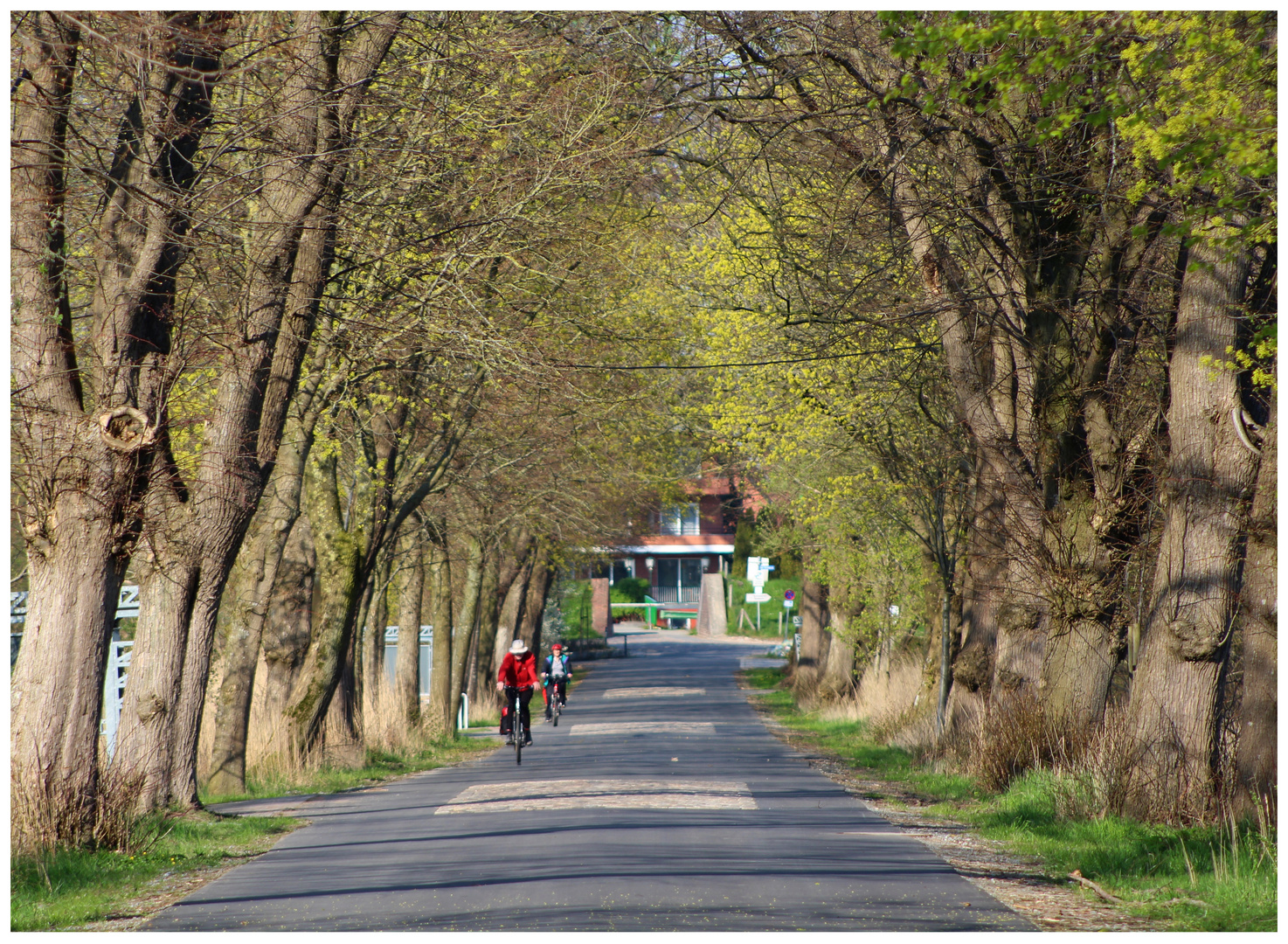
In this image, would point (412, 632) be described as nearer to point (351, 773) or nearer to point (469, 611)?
point (469, 611)

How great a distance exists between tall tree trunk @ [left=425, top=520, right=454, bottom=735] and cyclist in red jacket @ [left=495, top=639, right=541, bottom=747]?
12.2 feet

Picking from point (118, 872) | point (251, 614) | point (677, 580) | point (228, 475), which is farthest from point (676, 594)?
point (118, 872)

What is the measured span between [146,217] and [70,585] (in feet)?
9.67

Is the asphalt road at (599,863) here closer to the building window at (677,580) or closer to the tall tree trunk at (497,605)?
the tall tree trunk at (497,605)

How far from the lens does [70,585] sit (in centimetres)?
1056

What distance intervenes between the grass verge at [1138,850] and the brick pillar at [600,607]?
51907mm

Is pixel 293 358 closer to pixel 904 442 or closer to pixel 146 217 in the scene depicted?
pixel 146 217

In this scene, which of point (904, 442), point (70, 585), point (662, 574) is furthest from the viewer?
point (662, 574)

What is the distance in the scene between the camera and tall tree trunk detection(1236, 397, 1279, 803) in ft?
36.3

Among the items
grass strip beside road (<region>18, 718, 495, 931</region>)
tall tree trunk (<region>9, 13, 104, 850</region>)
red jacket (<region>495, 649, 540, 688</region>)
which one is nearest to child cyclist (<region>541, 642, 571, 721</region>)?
red jacket (<region>495, 649, 540, 688</region>)

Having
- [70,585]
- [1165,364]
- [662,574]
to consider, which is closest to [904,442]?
[1165,364]

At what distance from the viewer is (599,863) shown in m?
9.63

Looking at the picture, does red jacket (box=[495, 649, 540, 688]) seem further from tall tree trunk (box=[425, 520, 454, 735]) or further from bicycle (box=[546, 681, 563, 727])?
bicycle (box=[546, 681, 563, 727])

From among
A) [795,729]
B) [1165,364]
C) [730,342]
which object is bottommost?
[795,729]
